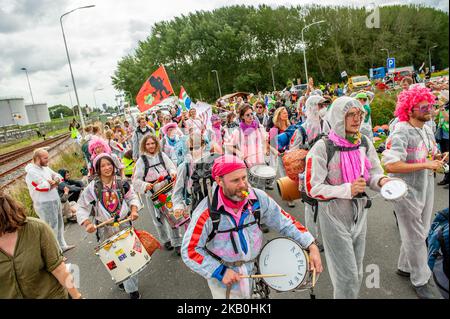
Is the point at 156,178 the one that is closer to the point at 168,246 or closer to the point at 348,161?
the point at 168,246

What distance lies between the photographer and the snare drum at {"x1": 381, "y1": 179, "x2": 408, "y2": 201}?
235 centimetres

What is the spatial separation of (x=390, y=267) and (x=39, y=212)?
5.58 metres

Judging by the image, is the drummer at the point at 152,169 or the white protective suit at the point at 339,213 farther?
the drummer at the point at 152,169

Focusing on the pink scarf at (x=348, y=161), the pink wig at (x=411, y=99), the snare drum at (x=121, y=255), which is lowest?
the snare drum at (x=121, y=255)

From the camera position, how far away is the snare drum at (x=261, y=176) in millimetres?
4434

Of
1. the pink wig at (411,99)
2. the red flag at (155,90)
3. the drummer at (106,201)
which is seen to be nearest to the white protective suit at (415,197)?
the pink wig at (411,99)

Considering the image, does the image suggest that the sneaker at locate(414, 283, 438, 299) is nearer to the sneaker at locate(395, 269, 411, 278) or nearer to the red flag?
the sneaker at locate(395, 269, 411, 278)

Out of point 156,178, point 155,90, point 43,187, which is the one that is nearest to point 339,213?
point 156,178

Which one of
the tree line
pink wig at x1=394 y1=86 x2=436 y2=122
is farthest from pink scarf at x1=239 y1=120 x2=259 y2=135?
the tree line

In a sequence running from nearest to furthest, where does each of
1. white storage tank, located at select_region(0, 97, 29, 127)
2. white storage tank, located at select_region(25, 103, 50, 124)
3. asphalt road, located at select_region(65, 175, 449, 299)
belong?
asphalt road, located at select_region(65, 175, 449, 299) → white storage tank, located at select_region(0, 97, 29, 127) → white storage tank, located at select_region(25, 103, 50, 124)

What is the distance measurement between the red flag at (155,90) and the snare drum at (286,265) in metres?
7.91

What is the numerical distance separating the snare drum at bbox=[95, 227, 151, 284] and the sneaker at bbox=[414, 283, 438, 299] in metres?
2.95

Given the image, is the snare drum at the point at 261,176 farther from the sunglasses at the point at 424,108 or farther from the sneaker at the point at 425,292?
the sneaker at the point at 425,292

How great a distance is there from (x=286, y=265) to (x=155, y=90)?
8.32m
